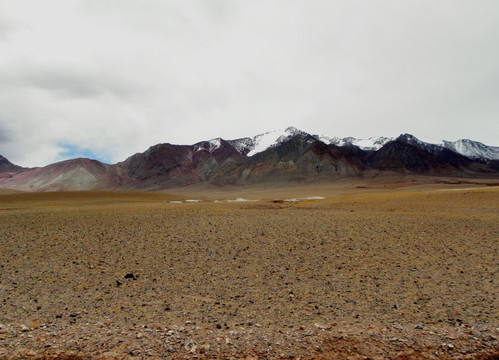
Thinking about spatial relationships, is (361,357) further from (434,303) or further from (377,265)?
(377,265)

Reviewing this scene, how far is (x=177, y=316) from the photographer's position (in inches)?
245

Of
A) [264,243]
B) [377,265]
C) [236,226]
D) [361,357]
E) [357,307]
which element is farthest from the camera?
[236,226]

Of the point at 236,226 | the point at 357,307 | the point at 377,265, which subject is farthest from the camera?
the point at 236,226

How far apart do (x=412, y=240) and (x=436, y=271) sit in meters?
4.03

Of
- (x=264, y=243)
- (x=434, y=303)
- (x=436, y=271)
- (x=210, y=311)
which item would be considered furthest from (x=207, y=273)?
→ (x=436, y=271)

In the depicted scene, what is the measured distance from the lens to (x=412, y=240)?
510 inches

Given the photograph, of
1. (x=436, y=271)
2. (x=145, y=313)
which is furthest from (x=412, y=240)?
(x=145, y=313)

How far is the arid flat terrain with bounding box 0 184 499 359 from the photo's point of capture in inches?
197

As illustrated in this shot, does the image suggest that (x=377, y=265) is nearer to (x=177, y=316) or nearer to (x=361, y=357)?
(x=361, y=357)

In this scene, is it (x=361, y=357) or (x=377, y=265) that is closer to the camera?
(x=361, y=357)

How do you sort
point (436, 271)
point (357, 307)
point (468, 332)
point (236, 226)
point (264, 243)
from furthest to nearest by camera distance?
point (236, 226), point (264, 243), point (436, 271), point (357, 307), point (468, 332)

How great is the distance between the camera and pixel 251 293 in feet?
24.9

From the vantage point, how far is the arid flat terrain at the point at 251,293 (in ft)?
16.4

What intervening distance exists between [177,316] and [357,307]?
392cm
